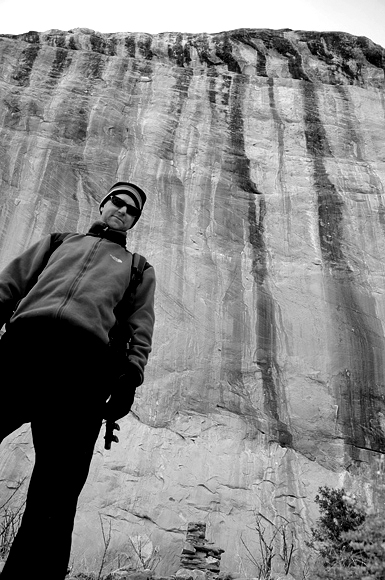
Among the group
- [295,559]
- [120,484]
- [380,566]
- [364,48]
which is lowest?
[295,559]

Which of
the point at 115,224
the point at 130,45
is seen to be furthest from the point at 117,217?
the point at 130,45

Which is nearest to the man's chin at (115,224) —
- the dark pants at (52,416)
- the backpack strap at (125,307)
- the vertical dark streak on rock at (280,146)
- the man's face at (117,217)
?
the man's face at (117,217)

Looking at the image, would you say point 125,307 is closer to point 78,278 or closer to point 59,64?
point 78,278

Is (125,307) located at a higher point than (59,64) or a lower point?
lower

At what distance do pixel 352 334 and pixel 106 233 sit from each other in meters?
5.17

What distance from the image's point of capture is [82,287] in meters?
2.77

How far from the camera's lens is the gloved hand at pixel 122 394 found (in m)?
2.68

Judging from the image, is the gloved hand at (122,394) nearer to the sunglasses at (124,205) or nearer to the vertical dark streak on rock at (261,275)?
the sunglasses at (124,205)

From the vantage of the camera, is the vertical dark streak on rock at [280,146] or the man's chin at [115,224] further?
the vertical dark streak on rock at [280,146]

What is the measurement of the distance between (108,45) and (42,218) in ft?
18.6

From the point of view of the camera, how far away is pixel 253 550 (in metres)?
5.45

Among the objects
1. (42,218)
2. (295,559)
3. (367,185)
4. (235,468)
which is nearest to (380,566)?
(295,559)

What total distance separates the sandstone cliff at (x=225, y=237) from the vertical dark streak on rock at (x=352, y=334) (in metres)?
0.03

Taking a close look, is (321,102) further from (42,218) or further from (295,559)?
(295,559)
